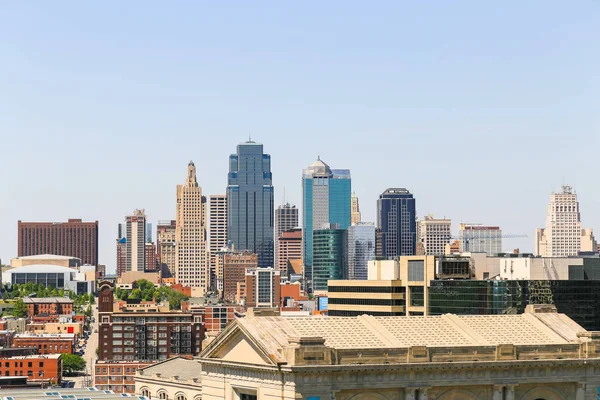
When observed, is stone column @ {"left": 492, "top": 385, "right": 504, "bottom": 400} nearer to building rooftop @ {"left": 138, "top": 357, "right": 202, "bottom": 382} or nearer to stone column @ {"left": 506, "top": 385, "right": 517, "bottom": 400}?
stone column @ {"left": 506, "top": 385, "right": 517, "bottom": 400}

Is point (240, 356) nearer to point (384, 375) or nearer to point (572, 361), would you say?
point (384, 375)

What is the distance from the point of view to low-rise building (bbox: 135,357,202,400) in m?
158

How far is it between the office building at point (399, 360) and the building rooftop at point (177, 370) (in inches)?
2652

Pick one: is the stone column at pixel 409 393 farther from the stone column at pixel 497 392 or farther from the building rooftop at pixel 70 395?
the building rooftop at pixel 70 395

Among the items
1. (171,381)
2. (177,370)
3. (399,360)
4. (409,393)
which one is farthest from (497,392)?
(177,370)

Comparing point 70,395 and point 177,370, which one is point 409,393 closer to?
point 70,395

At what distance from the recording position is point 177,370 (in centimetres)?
18050

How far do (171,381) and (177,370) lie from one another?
37.3 ft

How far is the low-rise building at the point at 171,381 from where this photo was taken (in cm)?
15812

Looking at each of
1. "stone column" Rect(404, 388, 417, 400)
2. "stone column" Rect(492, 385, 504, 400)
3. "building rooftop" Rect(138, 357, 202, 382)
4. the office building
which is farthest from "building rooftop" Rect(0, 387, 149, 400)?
"stone column" Rect(492, 385, 504, 400)

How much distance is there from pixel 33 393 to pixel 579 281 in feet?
239

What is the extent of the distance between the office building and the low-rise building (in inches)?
2265

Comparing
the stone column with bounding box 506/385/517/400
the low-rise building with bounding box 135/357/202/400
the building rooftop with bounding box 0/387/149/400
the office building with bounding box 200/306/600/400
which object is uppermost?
the office building with bounding box 200/306/600/400

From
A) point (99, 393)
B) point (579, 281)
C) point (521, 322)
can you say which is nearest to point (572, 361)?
point (521, 322)
